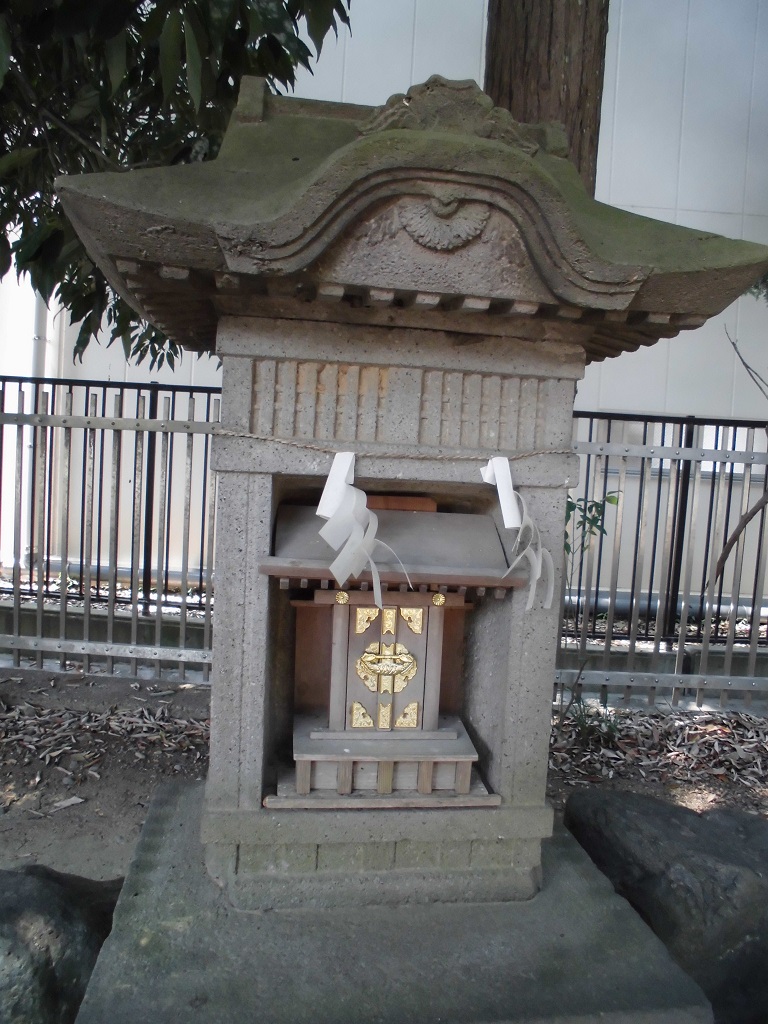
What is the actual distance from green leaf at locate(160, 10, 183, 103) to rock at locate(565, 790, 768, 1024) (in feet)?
9.26

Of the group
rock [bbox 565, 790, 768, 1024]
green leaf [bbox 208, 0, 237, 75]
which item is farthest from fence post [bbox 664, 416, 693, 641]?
green leaf [bbox 208, 0, 237, 75]

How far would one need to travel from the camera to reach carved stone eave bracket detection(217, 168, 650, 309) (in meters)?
1.59

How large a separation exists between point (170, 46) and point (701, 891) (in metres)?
3.05

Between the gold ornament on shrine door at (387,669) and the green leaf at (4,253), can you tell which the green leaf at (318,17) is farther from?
the gold ornament on shrine door at (387,669)

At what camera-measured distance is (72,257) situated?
3307 millimetres

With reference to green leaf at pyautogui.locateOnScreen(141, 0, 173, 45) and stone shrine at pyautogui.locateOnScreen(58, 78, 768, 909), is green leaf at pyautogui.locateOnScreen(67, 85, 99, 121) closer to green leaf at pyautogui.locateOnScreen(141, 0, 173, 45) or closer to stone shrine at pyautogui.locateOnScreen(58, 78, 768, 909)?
green leaf at pyautogui.locateOnScreen(141, 0, 173, 45)

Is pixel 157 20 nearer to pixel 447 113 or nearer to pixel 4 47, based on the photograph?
pixel 4 47

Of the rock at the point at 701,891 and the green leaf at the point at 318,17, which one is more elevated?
the green leaf at the point at 318,17

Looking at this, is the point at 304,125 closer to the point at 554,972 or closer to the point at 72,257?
the point at 72,257

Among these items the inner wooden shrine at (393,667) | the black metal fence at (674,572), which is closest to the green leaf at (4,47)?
the inner wooden shrine at (393,667)

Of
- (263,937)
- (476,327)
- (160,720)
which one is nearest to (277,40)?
(476,327)

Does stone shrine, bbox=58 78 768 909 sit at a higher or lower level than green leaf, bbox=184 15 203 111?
lower

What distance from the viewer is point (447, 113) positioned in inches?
69.6

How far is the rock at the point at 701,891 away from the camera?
6.69 ft
